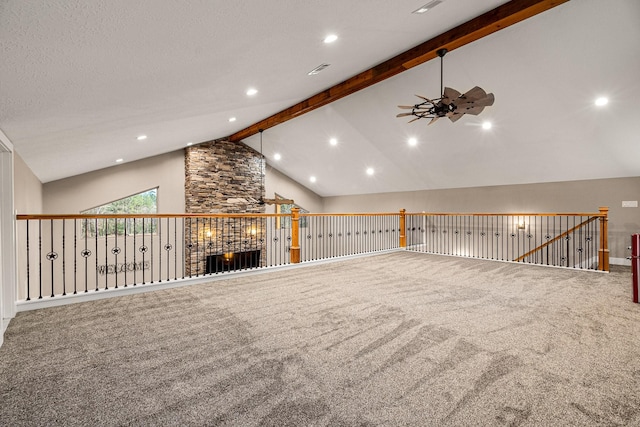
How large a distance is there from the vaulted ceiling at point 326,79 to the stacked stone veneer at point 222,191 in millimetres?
2427

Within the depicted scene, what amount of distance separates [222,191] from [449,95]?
26.0 ft

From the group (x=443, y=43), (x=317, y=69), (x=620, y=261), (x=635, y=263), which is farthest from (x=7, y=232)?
(x=620, y=261)

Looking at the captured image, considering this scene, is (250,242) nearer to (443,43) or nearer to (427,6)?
(443,43)

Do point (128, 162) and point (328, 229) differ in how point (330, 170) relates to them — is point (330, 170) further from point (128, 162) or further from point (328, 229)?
point (128, 162)

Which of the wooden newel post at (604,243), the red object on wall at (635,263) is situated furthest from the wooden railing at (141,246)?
the red object on wall at (635,263)

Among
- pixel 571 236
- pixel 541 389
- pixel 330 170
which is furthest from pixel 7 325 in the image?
pixel 571 236

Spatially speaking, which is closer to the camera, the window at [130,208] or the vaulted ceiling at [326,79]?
the vaulted ceiling at [326,79]

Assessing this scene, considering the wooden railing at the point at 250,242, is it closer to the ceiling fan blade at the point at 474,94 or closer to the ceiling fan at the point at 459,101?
the ceiling fan at the point at 459,101

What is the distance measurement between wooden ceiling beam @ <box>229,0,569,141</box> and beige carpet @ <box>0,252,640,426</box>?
3312 mm

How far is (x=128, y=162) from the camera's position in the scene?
8.82m

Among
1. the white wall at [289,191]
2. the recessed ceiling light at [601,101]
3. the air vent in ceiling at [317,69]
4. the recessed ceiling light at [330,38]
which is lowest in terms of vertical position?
the white wall at [289,191]

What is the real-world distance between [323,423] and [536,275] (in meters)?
4.70

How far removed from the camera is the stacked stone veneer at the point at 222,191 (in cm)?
946

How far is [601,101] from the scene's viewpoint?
4.93 m
